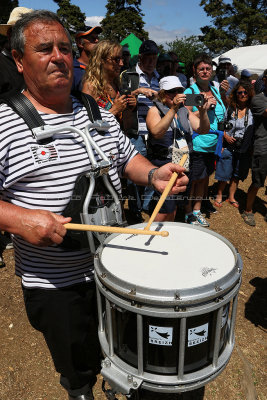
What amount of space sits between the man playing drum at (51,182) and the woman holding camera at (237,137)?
11.5ft

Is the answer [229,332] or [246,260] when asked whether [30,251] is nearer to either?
[229,332]

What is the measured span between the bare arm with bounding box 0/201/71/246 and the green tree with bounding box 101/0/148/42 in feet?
122

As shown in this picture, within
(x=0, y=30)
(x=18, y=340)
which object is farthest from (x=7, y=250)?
(x=0, y=30)

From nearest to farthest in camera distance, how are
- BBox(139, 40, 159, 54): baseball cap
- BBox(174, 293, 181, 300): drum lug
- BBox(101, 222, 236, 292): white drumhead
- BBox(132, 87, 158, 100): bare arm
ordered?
BBox(174, 293, 181, 300): drum lug → BBox(101, 222, 236, 292): white drumhead → BBox(132, 87, 158, 100): bare arm → BBox(139, 40, 159, 54): baseball cap

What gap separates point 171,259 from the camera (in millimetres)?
1418

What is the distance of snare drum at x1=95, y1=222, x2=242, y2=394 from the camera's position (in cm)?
117

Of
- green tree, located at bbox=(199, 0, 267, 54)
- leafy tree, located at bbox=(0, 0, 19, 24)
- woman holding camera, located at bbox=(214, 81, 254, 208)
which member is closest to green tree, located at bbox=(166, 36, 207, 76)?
green tree, located at bbox=(199, 0, 267, 54)

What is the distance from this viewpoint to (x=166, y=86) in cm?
340

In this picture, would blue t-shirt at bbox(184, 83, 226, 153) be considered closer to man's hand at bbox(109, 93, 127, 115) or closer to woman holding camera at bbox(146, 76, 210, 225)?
woman holding camera at bbox(146, 76, 210, 225)

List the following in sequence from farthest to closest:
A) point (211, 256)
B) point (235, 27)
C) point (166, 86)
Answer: point (235, 27) < point (166, 86) < point (211, 256)

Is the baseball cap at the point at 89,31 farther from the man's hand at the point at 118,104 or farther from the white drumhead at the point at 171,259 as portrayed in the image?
the white drumhead at the point at 171,259

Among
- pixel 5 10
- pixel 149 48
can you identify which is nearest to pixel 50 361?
pixel 149 48

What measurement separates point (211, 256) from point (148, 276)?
0.34 m

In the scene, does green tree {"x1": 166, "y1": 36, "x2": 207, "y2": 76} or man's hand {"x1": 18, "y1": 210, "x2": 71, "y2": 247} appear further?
green tree {"x1": 166, "y1": 36, "x2": 207, "y2": 76}
